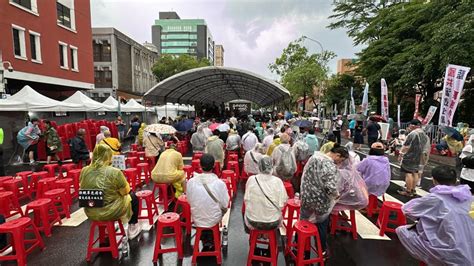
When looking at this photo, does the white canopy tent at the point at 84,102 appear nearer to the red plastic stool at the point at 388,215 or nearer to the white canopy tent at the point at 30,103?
the white canopy tent at the point at 30,103

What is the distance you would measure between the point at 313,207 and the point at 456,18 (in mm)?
15153

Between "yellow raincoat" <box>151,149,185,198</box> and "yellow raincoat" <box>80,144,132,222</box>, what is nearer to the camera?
"yellow raincoat" <box>80,144,132,222</box>

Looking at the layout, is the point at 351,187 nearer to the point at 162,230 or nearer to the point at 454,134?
the point at 162,230

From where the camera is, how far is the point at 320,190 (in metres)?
3.38

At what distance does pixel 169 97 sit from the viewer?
57.3 ft

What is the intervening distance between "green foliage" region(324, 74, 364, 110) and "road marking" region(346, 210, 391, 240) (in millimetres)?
27274

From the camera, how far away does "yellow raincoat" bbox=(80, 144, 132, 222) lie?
3.40 metres

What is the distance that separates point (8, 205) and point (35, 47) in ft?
58.0

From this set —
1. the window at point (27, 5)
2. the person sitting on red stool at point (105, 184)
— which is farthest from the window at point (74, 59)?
the person sitting on red stool at point (105, 184)

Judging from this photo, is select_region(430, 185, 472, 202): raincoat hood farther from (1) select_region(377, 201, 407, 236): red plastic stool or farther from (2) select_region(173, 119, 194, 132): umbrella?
(2) select_region(173, 119, 194, 132): umbrella

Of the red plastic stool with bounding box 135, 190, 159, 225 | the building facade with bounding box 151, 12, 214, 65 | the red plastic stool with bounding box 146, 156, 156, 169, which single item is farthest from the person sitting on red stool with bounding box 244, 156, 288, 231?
the building facade with bounding box 151, 12, 214, 65

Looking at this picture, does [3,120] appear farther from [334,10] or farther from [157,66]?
[157,66]

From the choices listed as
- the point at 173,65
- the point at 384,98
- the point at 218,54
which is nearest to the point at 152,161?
the point at 384,98

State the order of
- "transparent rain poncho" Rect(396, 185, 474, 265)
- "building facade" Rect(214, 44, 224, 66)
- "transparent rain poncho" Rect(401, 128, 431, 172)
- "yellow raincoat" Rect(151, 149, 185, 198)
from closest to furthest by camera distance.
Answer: "transparent rain poncho" Rect(396, 185, 474, 265) < "yellow raincoat" Rect(151, 149, 185, 198) < "transparent rain poncho" Rect(401, 128, 431, 172) < "building facade" Rect(214, 44, 224, 66)
